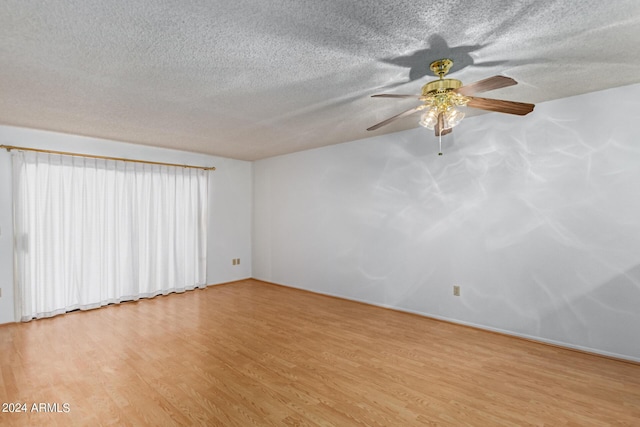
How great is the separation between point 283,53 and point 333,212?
10.5 feet

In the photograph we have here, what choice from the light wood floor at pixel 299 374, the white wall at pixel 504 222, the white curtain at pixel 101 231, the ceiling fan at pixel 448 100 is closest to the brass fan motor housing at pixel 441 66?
the ceiling fan at pixel 448 100

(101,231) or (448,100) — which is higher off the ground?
(448,100)

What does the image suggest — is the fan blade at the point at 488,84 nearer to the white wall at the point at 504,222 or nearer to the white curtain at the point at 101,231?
the white wall at the point at 504,222

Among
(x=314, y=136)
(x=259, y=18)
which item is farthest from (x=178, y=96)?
(x=314, y=136)

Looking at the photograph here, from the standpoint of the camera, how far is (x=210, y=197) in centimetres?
568

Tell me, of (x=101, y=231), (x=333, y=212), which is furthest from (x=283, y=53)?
(x=101, y=231)

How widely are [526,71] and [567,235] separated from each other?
1.65 meters

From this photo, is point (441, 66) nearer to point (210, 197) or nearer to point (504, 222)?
point (504, 222)

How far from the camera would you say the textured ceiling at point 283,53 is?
162 cm

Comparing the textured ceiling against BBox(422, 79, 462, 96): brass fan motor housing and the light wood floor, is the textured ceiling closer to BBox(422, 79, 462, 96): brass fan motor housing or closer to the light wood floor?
BBox(422, 79, 462, 96): brass fan motor housing

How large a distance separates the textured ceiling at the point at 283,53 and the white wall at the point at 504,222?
531 millimetres

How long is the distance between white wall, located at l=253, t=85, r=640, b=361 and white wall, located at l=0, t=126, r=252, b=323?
1.81 metres

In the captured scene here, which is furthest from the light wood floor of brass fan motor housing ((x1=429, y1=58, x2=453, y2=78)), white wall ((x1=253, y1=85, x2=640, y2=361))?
brass fan motor housing ((x1=429, y1=58, x2=453, y2=78))

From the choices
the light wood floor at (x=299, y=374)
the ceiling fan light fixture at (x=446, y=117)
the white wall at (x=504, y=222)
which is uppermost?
the ceiling fan light fixture at (x=446, y=117)
